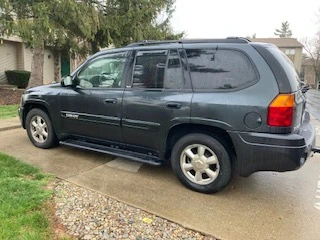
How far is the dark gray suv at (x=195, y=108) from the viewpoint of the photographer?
322 cm

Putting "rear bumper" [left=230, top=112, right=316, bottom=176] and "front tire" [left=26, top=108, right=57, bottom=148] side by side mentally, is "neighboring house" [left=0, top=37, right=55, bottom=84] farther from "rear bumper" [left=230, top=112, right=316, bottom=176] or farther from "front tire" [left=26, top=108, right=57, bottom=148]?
"rear bumper" [left=230, top=112, right=316, bottom=176]

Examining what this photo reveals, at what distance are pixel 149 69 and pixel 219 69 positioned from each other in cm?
104

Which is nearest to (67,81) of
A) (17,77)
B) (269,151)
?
(269,151)

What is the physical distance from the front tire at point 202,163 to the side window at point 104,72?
1.40 metres

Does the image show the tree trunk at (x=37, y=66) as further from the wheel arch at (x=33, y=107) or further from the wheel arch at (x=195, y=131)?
the wheel arch at (x=195, y=131)

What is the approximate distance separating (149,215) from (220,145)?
46.5 inches

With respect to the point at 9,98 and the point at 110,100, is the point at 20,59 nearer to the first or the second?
the point at 9,98

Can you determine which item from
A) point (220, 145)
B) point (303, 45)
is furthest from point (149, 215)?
point (303, 45)

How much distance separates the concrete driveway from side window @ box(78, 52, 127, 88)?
1269 millimetres

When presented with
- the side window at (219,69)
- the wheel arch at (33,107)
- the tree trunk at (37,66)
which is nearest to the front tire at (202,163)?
the side window at (219,69)

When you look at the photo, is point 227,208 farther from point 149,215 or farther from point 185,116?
point 185,116

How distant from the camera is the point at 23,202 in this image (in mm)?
3213

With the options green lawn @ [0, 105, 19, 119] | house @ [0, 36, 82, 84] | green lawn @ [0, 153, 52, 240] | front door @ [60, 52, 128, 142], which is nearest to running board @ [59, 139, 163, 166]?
front door @ [60, 52, 128, 142]

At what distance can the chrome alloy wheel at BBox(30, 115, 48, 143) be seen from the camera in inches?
208
